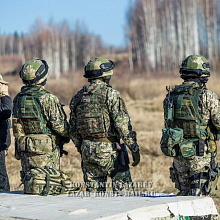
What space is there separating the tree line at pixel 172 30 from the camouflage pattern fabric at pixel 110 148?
32742mm

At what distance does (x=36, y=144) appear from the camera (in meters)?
5.56

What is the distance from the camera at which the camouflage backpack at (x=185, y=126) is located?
5324 mm

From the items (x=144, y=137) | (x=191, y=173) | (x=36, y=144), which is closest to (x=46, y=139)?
(x=36, y=144)

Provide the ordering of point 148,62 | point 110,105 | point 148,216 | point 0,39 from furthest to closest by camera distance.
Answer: point 0,39 < point 148,62 < point 110,105 < point 148,216

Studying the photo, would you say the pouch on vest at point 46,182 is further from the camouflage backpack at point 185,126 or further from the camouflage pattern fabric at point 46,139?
the camouflage backpack at point 185,126

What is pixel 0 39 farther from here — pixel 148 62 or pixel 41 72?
pixel 41 72

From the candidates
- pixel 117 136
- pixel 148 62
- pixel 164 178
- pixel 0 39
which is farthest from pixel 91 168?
pixel 0 39

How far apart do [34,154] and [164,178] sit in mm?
3707

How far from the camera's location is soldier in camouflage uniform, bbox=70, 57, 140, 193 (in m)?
5.36

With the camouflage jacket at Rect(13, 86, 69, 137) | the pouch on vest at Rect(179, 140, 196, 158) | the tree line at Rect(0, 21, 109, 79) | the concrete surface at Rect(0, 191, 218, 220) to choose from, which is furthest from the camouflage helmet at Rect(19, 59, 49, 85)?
the tree line at Rect(0, 21, 109, 79)

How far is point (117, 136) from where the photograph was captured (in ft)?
18.1

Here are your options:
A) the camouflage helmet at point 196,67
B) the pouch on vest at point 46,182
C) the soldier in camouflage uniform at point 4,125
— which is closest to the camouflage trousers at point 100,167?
the pouch on vest at point 46,182

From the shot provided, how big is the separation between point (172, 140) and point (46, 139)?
Answer: 1.50 metres

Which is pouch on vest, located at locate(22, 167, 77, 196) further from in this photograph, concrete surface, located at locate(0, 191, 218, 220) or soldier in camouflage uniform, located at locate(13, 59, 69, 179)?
soldier in camouflage uniform, located at locate(13, 59, 69, 179)
